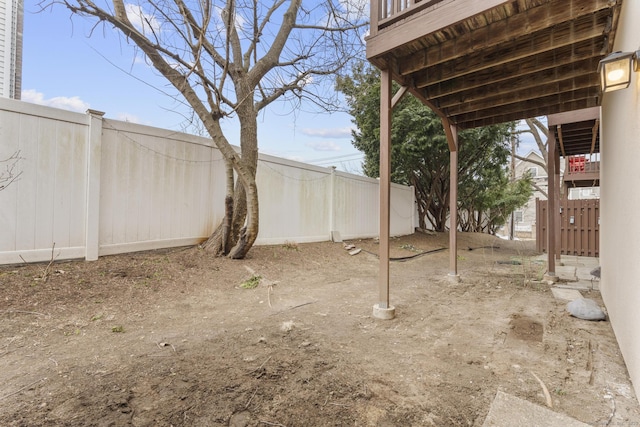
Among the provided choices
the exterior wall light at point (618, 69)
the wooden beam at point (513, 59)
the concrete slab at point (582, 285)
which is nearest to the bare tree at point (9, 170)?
the wooden beam at point (513, 59)

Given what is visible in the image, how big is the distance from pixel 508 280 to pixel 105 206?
19.8 feet

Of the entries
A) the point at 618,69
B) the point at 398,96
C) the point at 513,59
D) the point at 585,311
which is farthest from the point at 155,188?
the point at 585,311

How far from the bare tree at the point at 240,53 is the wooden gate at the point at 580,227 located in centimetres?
700

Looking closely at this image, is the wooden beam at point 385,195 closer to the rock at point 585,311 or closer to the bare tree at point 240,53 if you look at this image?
the rock at point 585,311

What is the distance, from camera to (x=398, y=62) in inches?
140

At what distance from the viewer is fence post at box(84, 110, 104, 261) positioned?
3.87 m

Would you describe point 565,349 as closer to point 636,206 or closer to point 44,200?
point 636,206

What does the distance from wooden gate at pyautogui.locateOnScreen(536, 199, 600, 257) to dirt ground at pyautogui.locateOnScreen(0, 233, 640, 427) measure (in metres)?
4.97

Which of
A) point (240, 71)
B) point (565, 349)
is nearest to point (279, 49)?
point (240, 71)

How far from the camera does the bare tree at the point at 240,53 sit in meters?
4.03

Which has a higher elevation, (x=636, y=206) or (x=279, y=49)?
(x=279, y=49)

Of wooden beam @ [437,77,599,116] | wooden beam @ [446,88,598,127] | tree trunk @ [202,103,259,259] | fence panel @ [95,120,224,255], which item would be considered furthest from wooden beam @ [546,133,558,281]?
fence panel @ [95,120,224,255]

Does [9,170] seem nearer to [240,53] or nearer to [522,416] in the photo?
[240,53]

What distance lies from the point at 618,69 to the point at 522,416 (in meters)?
2.15
